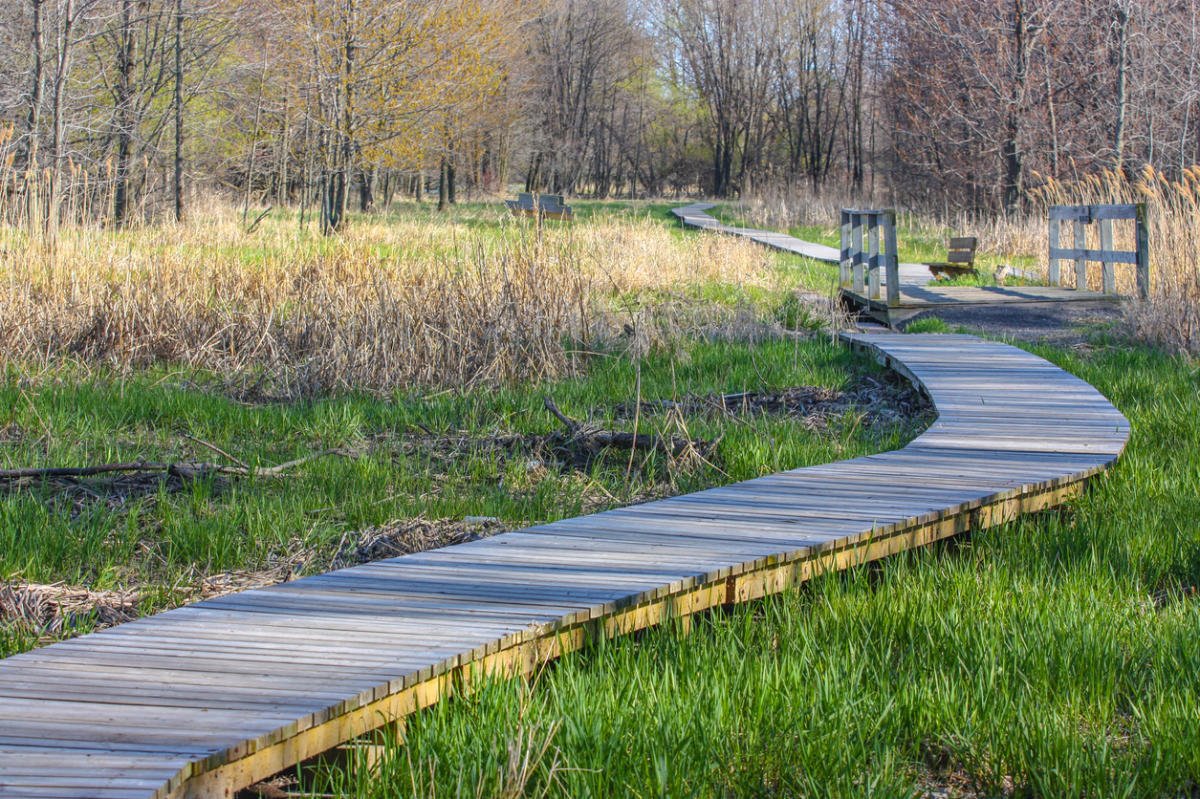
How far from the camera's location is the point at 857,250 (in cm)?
1152

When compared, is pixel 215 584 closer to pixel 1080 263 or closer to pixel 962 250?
pixel 1080 263

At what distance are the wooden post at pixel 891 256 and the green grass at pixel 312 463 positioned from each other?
1.98 metres

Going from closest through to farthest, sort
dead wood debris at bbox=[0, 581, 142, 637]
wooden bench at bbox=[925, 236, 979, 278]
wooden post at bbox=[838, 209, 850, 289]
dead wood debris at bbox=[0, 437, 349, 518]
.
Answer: dead wood debris at bbox=[0, 581, 142, 637], dead wood debris at bbox=[0, 437, 349, 518], wooden post at bbox=[838, 209, 850, 289], wooden bench at bbox=[925, 236, 979, 278]

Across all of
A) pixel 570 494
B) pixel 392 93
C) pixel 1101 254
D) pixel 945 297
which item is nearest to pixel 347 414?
pixel 570 494

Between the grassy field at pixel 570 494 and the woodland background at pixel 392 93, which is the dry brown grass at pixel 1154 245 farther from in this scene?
the woodland background at pixel 392 93

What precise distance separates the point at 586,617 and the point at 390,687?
0.65 metres

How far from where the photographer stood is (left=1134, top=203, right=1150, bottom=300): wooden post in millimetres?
10039

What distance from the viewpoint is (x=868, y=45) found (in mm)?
38656

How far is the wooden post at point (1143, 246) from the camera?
10039 millimetres

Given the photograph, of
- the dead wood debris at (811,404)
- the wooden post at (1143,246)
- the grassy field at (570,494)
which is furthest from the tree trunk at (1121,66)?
the dead wood debris at (811,404)

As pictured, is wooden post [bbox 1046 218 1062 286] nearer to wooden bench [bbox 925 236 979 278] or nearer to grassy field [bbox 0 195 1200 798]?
wooden bench [bbox 925 236 979 278]

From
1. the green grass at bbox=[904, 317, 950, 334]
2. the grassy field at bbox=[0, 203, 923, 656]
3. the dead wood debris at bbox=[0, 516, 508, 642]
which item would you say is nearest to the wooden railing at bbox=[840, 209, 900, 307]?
the green grass at bbox=[904, 317, 950, 334]

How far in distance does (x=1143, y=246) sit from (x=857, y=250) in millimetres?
2622

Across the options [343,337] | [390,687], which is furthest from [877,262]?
[390,687]
